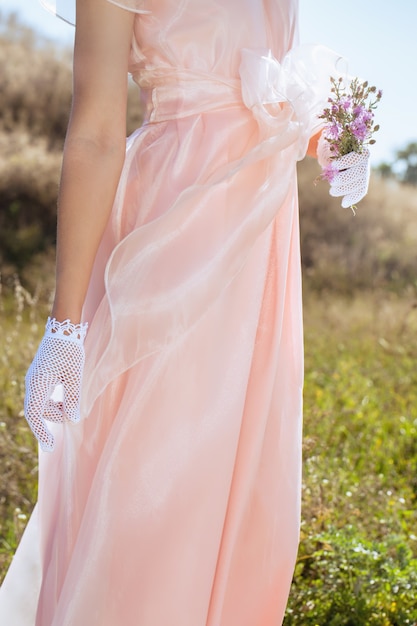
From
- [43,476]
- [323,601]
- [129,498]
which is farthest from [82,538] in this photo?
[323,601]

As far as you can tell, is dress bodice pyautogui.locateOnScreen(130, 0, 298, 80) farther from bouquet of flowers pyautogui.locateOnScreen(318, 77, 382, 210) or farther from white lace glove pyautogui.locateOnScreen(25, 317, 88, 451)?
white lace glove pyautogui.locateOnScreen(25, 317, 88, 451)

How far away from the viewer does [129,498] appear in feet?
4.50

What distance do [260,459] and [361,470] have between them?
2.08 m

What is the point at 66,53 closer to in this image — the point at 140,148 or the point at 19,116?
the point at 19,116

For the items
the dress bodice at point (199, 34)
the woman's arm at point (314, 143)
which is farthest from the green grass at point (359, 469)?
the dress bodice at point (199, 34)

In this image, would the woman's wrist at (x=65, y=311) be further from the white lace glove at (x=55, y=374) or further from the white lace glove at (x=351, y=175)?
the white lace glove at (x=351, y=175)

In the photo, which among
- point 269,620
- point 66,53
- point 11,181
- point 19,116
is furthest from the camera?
point 66,53

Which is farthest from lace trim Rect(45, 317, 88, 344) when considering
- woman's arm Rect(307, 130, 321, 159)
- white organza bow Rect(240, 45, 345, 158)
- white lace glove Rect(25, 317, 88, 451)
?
woman's arm Rect(307, 130, 321, 159)

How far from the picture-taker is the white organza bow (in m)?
1.47

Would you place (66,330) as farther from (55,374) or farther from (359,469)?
(359,469)

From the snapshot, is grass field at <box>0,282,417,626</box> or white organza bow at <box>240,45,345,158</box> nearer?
white organza bow at <box>240,45,345,158</box>

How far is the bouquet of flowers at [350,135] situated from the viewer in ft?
4.99

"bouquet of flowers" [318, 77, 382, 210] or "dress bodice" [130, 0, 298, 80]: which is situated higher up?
"dress bodice" [130, 0, 298, 80]

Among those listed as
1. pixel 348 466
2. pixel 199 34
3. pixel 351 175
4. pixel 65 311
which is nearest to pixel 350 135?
pixel 351 175
